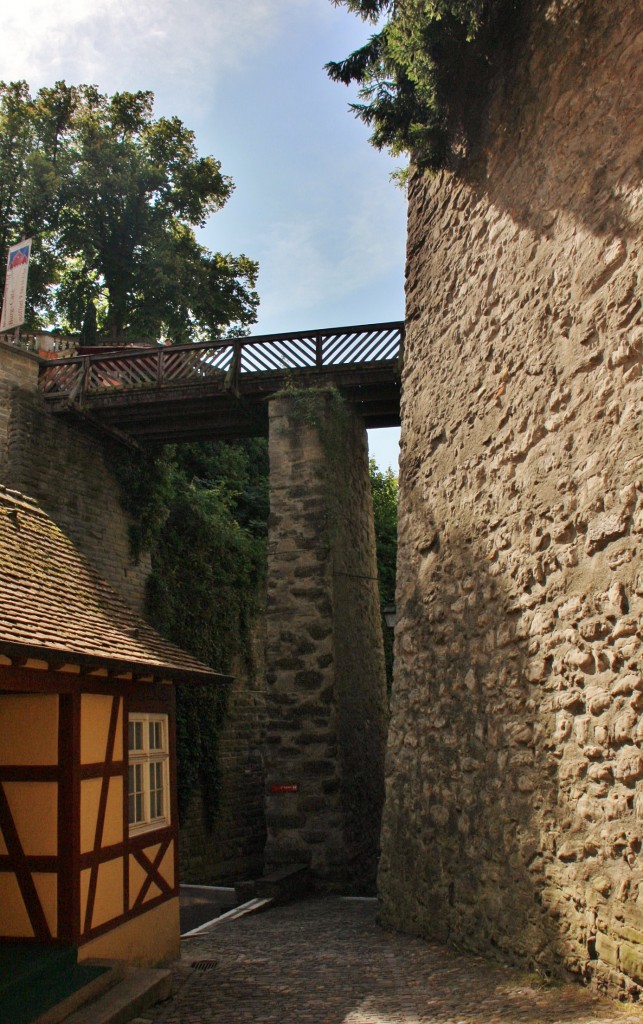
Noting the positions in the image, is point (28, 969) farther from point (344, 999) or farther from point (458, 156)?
point (458, 156)

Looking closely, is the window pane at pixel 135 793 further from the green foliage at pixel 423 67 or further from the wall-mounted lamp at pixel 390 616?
the green foliage at pixel 423 67

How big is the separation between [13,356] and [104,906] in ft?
30.4

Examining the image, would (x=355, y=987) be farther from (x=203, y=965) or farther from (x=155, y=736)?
(x=155, y=736)

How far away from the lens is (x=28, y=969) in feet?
14.9

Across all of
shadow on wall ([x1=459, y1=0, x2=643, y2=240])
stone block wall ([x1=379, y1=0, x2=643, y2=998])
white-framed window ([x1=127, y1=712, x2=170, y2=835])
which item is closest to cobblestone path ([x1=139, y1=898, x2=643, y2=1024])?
stone block wall ([x1=379, y1=0, x2=643, y2=998])

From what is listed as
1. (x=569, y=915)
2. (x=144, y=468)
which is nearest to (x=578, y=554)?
(x=569, y=915)

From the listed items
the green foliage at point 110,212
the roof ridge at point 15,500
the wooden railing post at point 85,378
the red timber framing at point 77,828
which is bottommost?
the red timber framing at point 77,828

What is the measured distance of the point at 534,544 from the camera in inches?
213

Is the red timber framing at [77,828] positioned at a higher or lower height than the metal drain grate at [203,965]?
higher

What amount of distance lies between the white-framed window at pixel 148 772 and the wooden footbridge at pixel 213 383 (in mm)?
6198

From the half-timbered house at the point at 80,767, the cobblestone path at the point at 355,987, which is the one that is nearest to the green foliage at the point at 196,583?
the cobblestone path at the point at 355,987

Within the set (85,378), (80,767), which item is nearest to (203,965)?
(80,767)

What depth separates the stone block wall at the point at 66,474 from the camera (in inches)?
475

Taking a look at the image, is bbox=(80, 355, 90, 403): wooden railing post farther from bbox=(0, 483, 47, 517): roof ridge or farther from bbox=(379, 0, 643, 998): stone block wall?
bbox=(379, 0, 643, 998): stone block wall
